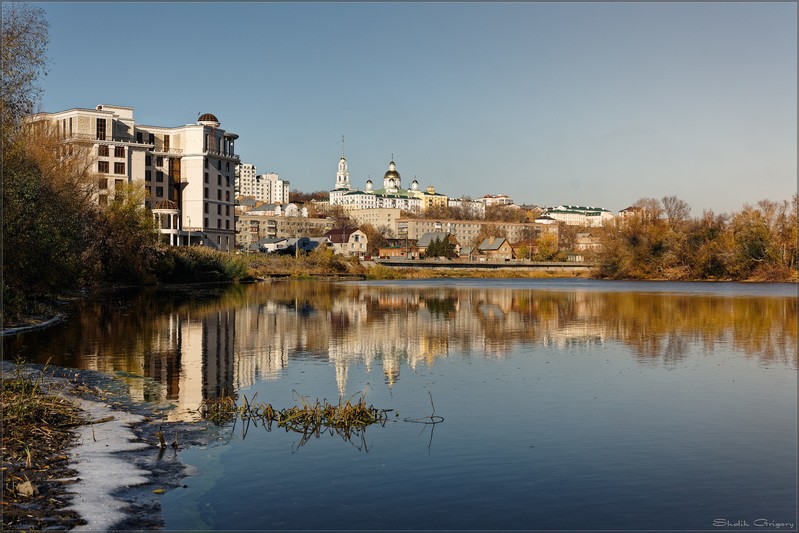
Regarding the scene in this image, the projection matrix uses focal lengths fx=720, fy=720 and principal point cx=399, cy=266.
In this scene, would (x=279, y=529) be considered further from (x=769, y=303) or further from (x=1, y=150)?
(x=769, y=303)

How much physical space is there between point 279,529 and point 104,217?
58.2 meters

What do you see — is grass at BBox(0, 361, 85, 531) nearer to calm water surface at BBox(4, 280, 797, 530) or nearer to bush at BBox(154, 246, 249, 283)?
calm water surface at BBox(4, 280, 797, 530)

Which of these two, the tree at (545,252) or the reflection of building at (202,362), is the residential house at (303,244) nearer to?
the tree at (545,252)

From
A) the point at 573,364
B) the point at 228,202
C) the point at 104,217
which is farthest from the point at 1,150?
the point at 228,202

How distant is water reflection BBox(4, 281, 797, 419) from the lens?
73.4ft

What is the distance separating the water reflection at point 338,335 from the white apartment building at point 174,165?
4837cm

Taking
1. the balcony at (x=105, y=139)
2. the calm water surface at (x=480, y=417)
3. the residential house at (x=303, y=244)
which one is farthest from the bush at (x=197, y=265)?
the residential house at (x=303, y=244)

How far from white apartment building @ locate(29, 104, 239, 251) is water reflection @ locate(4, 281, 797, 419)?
48372mm

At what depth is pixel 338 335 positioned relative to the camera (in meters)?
32.2

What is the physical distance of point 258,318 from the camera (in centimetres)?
3969

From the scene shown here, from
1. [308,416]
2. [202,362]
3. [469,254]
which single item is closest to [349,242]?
[469,254]

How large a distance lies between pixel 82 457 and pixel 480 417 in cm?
841

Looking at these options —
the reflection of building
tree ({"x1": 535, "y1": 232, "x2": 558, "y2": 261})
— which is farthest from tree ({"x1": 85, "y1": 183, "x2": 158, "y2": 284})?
tree ({"x1": 535, "y1": 232, "x2": 558, "y2": 261})

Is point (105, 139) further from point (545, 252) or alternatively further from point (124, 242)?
point (545, 252)
